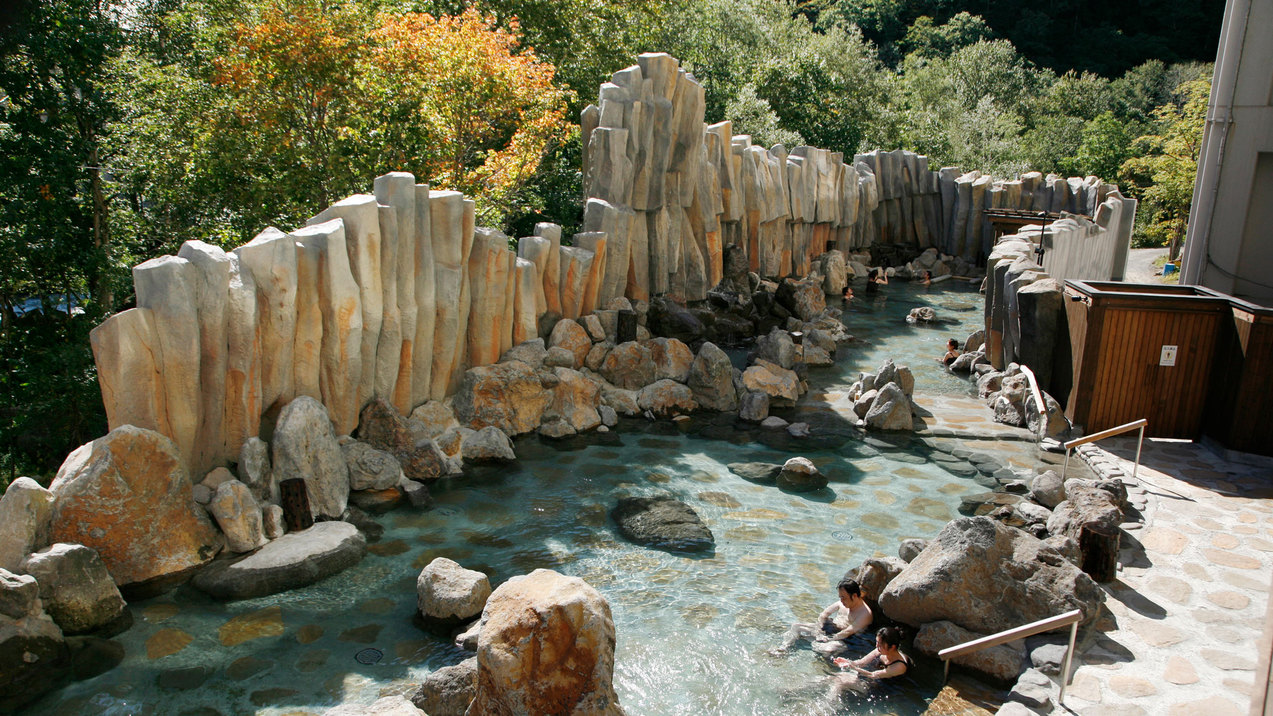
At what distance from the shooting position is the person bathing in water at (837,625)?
8500 mm

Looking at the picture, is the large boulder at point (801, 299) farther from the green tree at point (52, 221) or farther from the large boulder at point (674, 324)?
the green tree at point (52, 221)

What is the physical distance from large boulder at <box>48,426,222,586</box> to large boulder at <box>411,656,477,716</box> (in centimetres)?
370

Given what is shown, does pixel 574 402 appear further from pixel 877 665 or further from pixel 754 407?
pixel 877 665

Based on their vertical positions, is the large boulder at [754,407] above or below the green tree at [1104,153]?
below

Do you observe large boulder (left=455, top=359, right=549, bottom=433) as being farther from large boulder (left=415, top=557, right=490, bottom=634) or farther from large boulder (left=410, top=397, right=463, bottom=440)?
large boulder (left=415, top=557, right=490, bottom=634)

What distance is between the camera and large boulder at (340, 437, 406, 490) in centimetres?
1150

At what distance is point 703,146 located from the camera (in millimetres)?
21297

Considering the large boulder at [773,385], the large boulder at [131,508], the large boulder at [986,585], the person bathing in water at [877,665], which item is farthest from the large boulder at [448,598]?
the large boulder at [773,385]

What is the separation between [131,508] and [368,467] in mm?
2967

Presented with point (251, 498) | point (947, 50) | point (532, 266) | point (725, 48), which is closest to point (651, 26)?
point (725, 48)

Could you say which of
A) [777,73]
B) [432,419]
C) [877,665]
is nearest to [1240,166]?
[877,665]

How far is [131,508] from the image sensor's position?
29.9 ft

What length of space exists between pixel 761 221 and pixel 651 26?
7.44 metres

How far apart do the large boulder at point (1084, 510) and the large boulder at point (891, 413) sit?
4489mm
